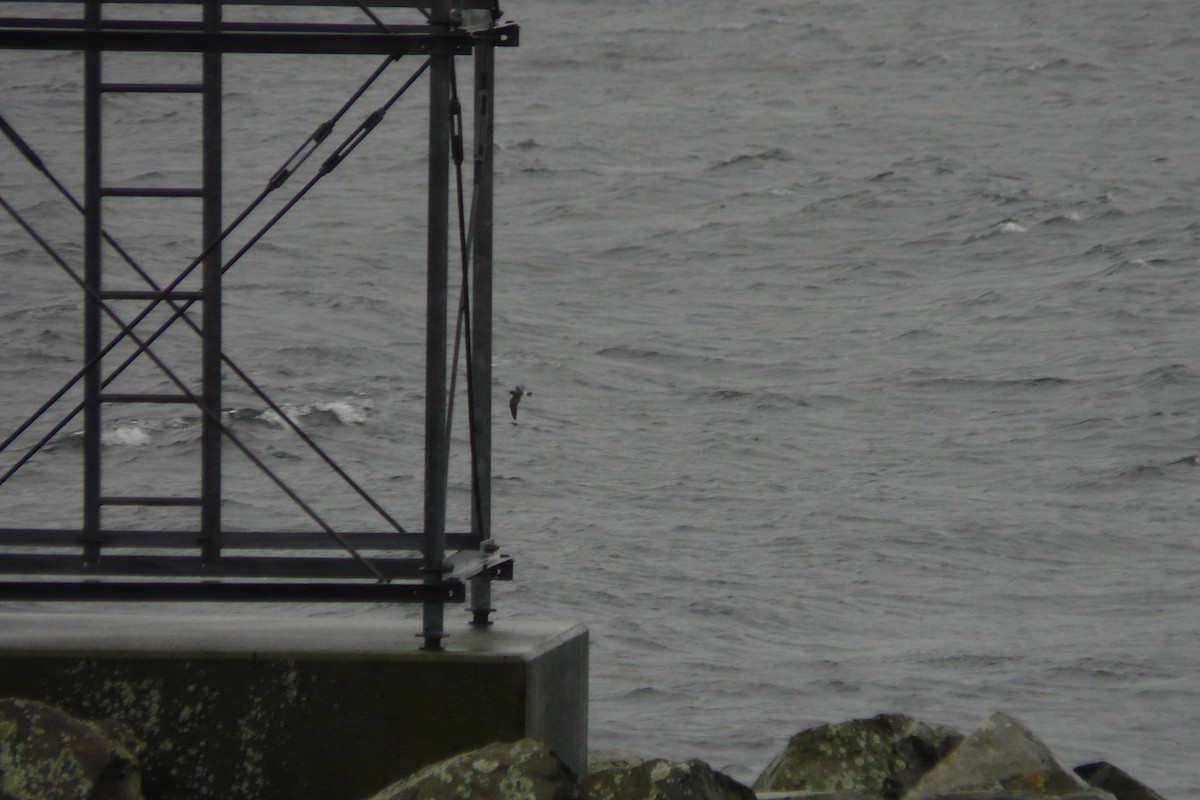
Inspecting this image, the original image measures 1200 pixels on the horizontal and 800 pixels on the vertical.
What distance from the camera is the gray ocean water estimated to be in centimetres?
1558

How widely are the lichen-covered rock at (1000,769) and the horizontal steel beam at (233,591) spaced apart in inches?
66.6

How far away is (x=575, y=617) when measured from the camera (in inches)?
637

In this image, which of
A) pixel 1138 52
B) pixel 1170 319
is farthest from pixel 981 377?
pixel 1138 52

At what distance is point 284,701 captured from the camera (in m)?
5.14

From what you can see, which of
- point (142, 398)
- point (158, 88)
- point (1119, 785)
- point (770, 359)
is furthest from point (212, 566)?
point (770, 359)

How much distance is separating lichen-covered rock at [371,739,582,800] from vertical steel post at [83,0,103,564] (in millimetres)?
1353

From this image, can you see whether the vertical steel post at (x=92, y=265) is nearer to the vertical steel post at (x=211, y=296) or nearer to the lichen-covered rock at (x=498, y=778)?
→ the vertical steel post at (x=211, y=296)

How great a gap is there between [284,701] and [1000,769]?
2275mm

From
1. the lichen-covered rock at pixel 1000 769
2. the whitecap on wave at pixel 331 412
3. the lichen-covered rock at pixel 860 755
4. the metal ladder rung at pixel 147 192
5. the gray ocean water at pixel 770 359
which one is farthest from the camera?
the whitecap on wave at pixel 331 412

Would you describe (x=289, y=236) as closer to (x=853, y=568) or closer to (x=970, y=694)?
(x=853, y=568)

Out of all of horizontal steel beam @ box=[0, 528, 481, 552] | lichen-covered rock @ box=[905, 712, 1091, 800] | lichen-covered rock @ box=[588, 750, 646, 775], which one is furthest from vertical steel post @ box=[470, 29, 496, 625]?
lichen-covered rock @ box=[905, 712, 1091, 800]

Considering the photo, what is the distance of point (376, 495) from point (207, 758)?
15670mm

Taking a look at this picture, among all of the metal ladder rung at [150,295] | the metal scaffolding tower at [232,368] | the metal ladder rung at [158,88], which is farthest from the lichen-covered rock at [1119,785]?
the metal ladder rung at [158,88]

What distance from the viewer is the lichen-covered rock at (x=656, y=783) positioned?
4984mm
